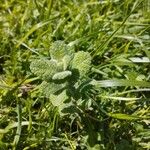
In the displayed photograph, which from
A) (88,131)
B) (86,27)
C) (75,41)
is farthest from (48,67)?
(86,27)

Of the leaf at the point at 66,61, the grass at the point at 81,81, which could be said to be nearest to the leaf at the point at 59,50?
the leaf at the point at 66,61

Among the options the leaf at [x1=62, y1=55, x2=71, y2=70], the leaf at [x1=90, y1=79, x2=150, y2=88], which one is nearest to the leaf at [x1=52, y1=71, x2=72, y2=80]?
the leaf at [x1=62, y1=55, x2=71, y2=70]

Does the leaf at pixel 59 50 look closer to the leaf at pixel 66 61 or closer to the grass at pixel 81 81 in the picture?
the leaf at pixel 66 61

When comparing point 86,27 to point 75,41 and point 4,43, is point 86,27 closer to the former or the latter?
point 75,41

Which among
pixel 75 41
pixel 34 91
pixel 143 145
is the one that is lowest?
pixel 143 145

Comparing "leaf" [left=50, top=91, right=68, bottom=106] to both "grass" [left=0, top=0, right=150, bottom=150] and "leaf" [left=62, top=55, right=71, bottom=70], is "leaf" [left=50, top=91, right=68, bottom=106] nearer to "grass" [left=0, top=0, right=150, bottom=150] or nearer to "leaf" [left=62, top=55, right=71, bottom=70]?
"grass" [left=0, top=0, right=150, bottom=150]

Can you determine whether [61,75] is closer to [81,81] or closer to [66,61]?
[66,61]

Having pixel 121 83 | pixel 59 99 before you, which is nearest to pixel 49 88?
pixel 59 99
